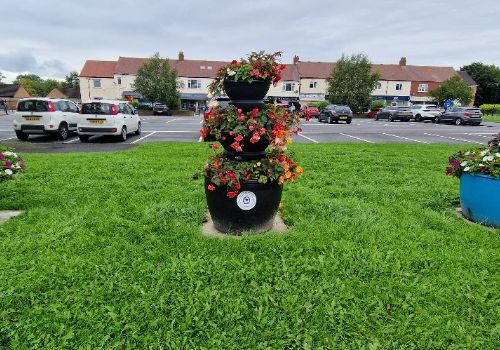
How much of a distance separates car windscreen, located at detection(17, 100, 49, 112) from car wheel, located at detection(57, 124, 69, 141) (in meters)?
0.83

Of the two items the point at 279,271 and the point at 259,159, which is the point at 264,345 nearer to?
the point at 279,271

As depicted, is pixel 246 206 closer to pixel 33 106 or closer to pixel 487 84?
pixel 33 106

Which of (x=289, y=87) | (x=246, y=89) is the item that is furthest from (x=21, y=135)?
(x=289, y=87)

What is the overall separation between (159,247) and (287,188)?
3066 millimetres

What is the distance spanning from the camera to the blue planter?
432 centimetres

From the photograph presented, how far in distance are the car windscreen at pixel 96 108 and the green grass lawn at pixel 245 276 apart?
7.82 meters

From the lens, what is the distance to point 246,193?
3918mm

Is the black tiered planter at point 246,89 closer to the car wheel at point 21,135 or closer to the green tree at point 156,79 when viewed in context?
the car wheel at point 21,135

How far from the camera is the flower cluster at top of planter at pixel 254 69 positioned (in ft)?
12.4

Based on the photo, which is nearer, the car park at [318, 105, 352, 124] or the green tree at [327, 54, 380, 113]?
the car park at [318, 105, 352, 124]

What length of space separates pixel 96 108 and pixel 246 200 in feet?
36.3

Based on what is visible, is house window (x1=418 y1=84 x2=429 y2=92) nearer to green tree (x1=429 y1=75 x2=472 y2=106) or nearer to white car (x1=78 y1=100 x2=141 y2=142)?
green tree (x1=429 y1=75 x2=472 y2=106)

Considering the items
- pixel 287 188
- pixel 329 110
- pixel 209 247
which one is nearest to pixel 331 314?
pixel 209 247

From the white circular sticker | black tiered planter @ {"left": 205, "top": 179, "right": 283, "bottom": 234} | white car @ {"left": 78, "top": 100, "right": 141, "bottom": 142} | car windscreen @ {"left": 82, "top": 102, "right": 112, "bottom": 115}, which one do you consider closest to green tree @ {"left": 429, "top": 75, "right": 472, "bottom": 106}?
white car @ {"left": 78, "top": 100, "right": 141, "bottom": 142}
